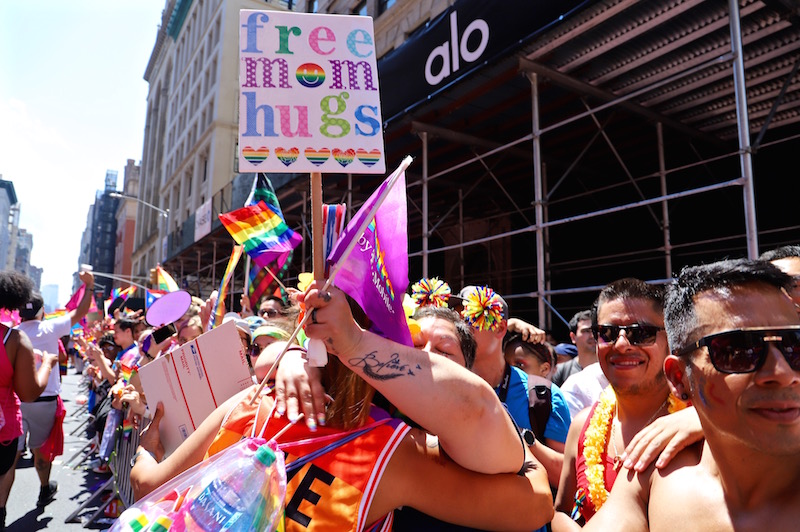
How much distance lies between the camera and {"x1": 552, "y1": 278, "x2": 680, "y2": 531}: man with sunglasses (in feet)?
6.26

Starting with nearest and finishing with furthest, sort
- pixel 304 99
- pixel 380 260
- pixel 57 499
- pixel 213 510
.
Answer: pixel 213 510, pixel 380 260, pixel 304 99, pixel 57 499

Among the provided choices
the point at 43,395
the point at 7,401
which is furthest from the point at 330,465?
the point at 43,395

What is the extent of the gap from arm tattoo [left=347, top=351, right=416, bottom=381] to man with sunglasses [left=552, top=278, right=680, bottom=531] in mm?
1138

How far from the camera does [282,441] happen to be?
1272 millimetres

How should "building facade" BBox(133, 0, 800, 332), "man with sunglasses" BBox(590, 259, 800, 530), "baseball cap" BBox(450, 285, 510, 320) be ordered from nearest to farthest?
1. "man with sunglasses" BBox(590, 259, 800, 530)
2. "baseball cap" BBox(450, 285, 510, 320)
3. "building facade" BBox(133, 0, 800, 332)

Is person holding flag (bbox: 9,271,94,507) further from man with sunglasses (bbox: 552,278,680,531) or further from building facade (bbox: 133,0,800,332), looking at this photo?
man with sunglasses (bbox: 552,278,680,531)

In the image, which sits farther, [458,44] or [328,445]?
[458,44]

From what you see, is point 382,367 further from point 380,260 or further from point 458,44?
point 458,44

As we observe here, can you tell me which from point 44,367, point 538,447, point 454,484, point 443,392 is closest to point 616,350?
point 538,447

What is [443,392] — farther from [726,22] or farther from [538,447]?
[726,22]

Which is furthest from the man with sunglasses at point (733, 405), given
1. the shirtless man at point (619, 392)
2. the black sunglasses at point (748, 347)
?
the shirtless man at point (619, 392)

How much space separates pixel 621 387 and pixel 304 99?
1550mm

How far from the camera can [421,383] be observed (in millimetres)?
1080

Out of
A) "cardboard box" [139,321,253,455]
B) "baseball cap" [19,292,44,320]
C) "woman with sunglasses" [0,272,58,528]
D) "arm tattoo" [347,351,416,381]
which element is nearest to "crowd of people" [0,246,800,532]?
"arm tattoo" [347,351,416,381]
